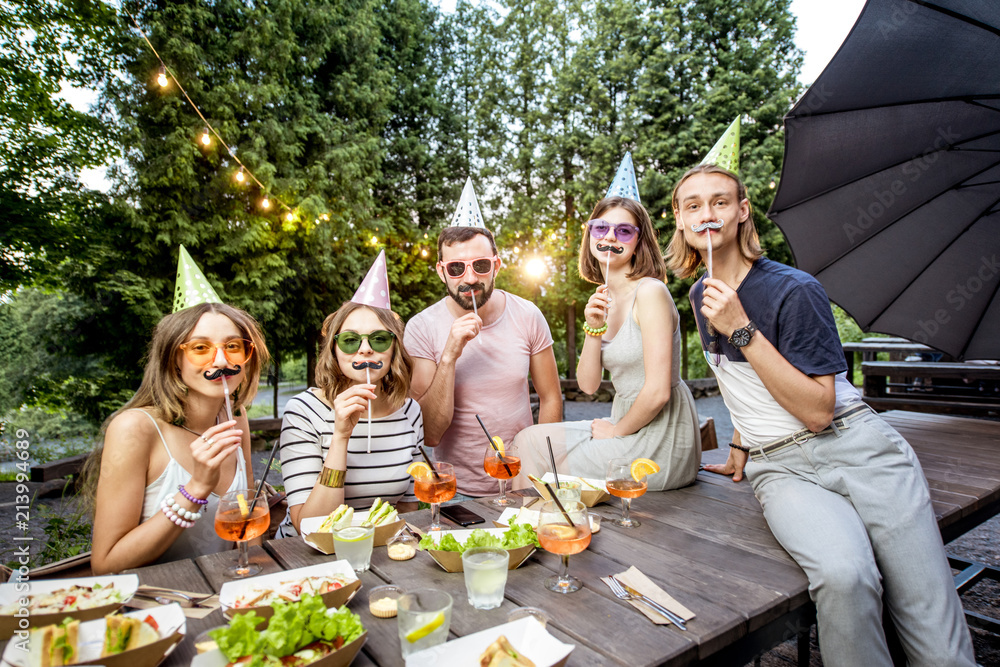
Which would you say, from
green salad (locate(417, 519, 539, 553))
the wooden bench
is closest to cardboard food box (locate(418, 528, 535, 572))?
green salad (locate(417, 519, 539, 553))

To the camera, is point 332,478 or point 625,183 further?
point 625,183

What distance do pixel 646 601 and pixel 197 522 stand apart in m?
1.79

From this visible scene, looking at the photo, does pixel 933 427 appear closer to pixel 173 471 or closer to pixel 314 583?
pixel 314 583

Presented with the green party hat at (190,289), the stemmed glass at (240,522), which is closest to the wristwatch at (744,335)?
the stemmed glass at (240,522)

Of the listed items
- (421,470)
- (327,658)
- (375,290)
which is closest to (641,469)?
(421,470)

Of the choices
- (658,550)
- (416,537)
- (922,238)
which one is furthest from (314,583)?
(922,238)

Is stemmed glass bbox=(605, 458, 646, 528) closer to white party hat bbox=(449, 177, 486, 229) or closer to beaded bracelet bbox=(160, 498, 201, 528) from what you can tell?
beaded bracelet bbox=(160, 498, 201, 528)

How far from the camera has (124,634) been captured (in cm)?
117

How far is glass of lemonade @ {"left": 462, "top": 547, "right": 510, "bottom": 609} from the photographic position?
1.42 meters

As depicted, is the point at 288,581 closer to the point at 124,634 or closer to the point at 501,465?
the point at 124,634

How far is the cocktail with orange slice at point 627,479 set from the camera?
2055 mm

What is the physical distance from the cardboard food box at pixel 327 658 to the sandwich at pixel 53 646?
0.85ft

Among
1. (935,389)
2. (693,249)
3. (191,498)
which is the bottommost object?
(935,389)

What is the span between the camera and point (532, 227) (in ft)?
45.4
